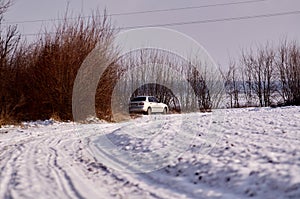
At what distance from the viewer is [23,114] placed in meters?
Answer: 21.1

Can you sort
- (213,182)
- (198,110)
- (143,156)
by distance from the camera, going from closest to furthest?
(213,182) < (143,156) < (198,110)

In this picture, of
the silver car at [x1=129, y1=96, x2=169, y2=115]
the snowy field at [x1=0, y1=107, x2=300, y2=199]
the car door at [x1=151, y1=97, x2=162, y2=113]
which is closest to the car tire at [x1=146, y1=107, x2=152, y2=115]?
the silver car at [x1=129, y1=96, x2=169, y2=115]

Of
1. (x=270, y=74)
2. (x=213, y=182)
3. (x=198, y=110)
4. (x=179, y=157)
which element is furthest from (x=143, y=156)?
(x=270, y=74)

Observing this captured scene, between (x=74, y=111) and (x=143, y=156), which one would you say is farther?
(x=74, y=111)

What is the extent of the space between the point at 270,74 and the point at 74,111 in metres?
25.8

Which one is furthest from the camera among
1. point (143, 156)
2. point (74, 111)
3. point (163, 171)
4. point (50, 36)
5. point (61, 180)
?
point (50, 36)

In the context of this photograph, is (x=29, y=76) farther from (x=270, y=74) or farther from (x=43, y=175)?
(x=270, y=74)

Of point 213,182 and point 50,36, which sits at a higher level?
point 50,36

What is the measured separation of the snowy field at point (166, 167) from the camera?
516 centimetres

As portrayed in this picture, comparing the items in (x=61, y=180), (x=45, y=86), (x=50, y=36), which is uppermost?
(x=50, y=36)

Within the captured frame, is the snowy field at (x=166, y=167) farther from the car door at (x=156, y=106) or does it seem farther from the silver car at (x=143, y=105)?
the car door at (x=156, y=106)

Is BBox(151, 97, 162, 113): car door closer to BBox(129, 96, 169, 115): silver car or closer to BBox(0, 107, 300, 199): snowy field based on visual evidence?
BBox(129, 96, 169, 115): silver car

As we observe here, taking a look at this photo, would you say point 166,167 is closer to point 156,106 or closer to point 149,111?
point 149,111

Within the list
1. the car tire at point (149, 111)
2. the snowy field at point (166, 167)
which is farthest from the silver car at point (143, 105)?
the snowy field at point (166, 167)
